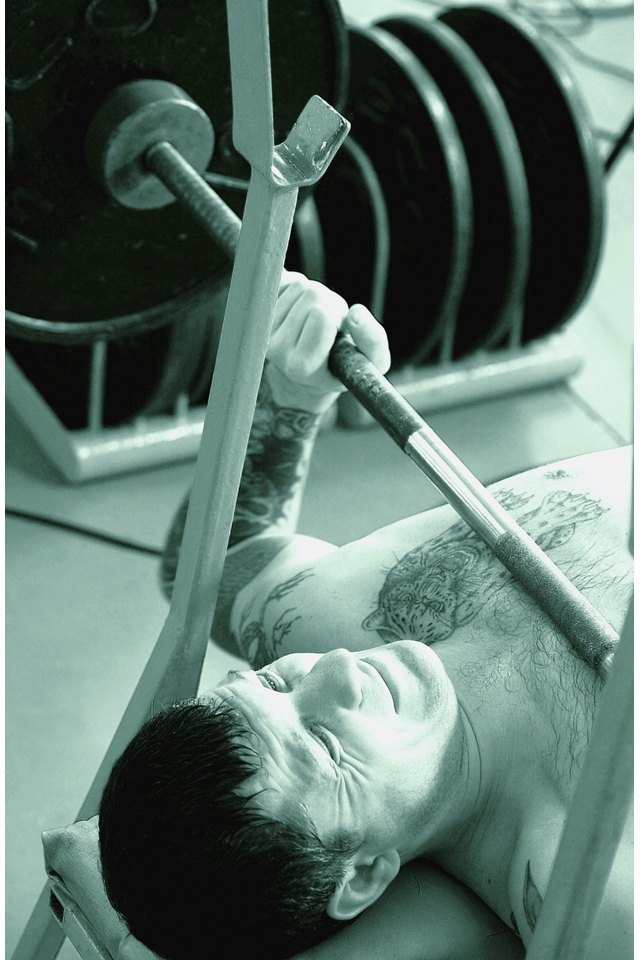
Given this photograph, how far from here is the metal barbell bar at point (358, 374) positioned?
3.98 feet

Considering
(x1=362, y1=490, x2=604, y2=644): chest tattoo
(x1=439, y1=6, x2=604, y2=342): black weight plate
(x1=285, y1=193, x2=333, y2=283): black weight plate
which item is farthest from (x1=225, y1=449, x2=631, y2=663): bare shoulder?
(x1=439, y1=6, x2=604, y2=342): black weight plate

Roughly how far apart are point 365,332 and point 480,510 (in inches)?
9.6

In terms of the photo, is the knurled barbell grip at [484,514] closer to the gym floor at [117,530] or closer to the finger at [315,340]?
the finger at [315,340]

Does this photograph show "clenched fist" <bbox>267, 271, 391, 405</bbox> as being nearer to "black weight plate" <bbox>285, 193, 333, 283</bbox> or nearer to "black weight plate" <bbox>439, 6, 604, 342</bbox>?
"black weight plate" <bbox>285, 193, 333, 283</bbox>

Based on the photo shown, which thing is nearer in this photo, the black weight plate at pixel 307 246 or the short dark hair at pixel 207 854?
the short dark hair at pixel 207 854

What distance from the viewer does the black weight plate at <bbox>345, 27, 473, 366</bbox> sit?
103 inches

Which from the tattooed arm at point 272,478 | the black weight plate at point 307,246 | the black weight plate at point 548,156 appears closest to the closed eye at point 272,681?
the tattooed arm at point 272,478

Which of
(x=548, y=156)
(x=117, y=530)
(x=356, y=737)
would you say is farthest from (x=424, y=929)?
(x=548, y=156)

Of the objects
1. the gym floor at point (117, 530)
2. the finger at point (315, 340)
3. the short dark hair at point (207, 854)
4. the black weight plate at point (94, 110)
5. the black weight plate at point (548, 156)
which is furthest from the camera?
the black weight plate at point (548, 156)

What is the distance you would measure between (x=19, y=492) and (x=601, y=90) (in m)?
2.37

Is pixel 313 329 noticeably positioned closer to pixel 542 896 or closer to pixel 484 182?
pixel 542 896

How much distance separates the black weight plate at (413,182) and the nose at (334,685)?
1.61m

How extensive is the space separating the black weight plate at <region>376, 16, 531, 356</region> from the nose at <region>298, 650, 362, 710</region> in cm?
172

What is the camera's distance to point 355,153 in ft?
8.89
